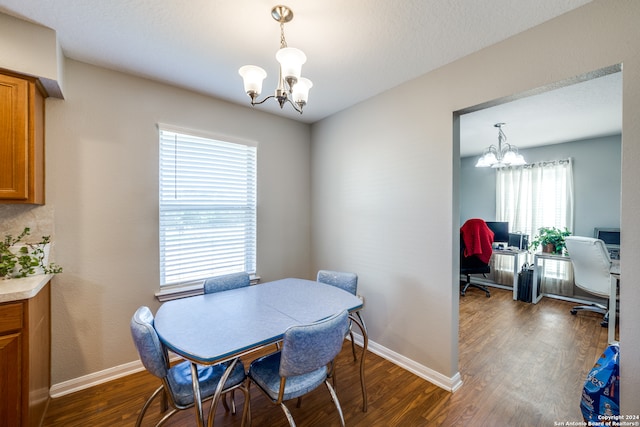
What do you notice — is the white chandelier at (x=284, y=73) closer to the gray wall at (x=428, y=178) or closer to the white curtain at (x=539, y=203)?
the gray wall at (x=428, y=178)

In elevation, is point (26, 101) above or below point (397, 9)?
below

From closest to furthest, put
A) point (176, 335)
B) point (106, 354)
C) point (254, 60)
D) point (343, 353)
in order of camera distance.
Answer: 1. point (176, 335)
2. point (254, 60)
3. point (106, 354)
4. point (343, 353)

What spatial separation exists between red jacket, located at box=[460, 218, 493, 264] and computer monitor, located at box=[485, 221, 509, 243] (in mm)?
717

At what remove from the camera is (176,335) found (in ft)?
4.55

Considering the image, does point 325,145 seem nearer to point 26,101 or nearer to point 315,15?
point 315,15

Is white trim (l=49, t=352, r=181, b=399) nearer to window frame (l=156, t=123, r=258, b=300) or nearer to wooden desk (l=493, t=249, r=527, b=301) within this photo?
window frame (l=156, t=123, r=258, b=300)

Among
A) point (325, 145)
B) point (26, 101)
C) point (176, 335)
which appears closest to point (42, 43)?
point (26, 101)

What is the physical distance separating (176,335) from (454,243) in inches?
78.6

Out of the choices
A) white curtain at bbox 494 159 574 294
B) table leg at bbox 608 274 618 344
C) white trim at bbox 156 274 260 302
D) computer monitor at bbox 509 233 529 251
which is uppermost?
white curtain at bbox 494 159 574 294

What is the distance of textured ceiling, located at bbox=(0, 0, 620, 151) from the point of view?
1.51 m

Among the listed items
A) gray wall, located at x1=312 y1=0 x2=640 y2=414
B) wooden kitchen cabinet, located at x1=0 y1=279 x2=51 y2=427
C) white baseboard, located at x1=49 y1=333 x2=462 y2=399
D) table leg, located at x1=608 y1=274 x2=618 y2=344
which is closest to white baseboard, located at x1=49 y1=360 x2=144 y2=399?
white baseboard, located at x1=49 y1=333 x2=462 y2=399

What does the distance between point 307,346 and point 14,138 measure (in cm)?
219

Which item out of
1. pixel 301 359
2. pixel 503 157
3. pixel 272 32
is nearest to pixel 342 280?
pixel 301 359

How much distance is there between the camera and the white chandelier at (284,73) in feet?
4.49
